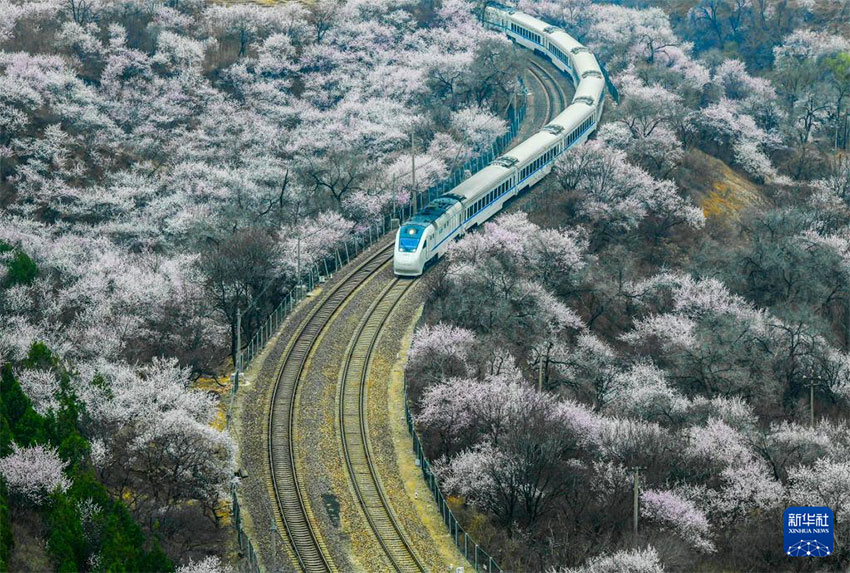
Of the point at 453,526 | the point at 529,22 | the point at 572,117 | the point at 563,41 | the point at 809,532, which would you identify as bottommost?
the point at 529,22

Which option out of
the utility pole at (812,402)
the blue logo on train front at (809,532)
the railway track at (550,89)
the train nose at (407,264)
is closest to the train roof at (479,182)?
the train nose at (407,264)

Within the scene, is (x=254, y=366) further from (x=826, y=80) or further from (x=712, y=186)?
(x=826, y=80)

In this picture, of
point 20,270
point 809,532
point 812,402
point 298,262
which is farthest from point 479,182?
point 809,532

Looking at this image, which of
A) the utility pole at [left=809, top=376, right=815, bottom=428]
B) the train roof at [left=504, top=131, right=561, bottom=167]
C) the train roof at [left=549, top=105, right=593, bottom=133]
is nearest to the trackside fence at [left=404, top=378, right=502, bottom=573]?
the utility pole at [left=809, top=376, right=815, bottom=428]

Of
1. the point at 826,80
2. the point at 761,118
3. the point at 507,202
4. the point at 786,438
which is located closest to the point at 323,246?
the point at 507,202

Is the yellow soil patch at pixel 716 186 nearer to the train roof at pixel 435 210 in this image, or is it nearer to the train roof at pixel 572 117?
the train roof at pixel 572 117

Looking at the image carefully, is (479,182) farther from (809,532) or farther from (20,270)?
(809,532)

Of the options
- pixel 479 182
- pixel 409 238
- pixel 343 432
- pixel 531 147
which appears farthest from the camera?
pixel 531 147

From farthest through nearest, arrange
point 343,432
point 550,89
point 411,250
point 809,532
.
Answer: point 550,89, point 411,250, point 343,432, point 809,532
